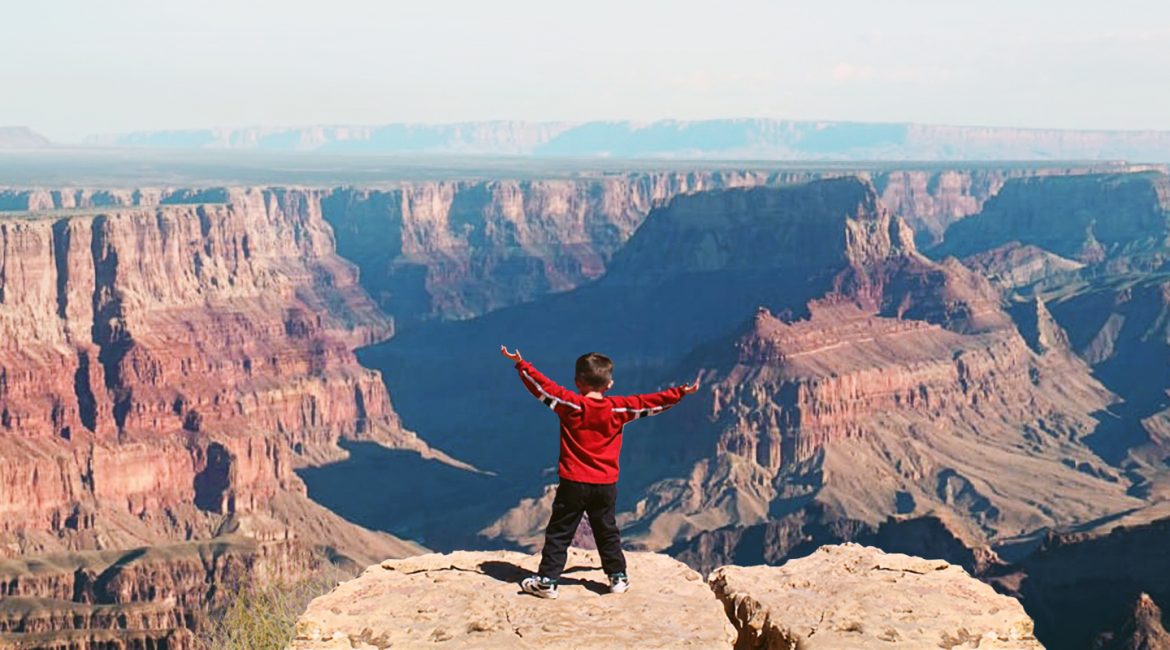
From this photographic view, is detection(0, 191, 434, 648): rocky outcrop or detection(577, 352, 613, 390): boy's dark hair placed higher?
detection(577, 352, 613, 390): boy's dark hair

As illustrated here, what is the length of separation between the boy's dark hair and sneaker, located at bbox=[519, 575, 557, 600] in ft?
11.2

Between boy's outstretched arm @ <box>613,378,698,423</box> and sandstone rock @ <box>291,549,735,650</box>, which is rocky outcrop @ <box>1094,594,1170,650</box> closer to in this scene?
sandstone rock @ <box>291,549,735,650</box>

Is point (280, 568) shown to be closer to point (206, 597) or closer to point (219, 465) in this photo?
point (206, 597)

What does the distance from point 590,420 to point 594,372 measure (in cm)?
82

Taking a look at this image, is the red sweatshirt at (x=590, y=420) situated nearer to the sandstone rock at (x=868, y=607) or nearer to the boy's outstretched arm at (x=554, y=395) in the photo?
the boy's outstretched arm at (x=554, y=395)

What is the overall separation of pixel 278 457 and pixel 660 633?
169336 mm

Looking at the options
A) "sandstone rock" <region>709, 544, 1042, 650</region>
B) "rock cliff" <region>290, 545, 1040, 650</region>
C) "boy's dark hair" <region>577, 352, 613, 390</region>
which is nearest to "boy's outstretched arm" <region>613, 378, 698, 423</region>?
"boy's dark hair" <region>577, 352, 613, 390</region>

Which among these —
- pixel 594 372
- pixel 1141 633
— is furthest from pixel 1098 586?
pixel 594 372

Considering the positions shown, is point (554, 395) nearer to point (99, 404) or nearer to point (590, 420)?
point (590, 420)

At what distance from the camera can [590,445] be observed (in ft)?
92.1

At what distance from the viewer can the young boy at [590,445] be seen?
2775 cm

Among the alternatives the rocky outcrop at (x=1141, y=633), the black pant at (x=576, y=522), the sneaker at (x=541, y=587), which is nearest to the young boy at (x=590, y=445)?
the black pant at (x=576, y=522)

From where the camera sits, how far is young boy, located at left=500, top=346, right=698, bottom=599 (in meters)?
27.8

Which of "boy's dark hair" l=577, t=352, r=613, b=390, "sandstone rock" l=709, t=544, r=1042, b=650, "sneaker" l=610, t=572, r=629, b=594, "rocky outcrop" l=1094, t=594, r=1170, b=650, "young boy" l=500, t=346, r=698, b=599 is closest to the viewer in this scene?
"sandstone rock" l=709, t=544, r=1042, b=650
